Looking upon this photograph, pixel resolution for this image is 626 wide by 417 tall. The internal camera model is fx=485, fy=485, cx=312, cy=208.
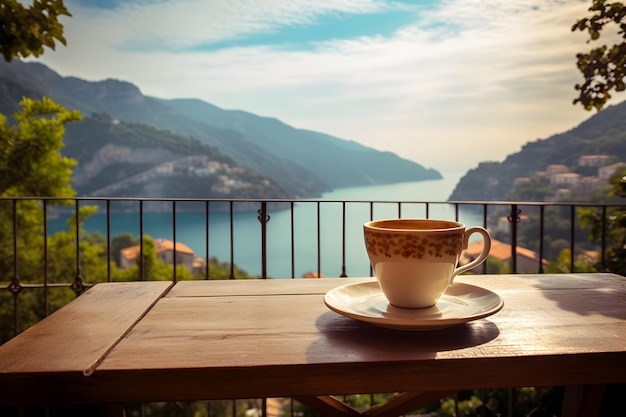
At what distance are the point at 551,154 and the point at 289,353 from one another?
18.8 meters

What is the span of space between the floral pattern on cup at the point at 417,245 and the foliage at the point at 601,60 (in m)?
3.35

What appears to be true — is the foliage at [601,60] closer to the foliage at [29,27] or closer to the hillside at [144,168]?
the foliage at [29,27]

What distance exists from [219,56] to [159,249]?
2129 cm

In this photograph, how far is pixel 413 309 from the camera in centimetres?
78

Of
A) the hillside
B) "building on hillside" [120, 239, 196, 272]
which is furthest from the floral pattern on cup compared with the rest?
the hillside

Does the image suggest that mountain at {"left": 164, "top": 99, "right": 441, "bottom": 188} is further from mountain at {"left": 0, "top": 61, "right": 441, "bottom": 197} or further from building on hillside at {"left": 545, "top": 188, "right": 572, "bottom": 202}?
building on hillside at {"left": 545, "top": 188, "right": 572, "bottom": 202}

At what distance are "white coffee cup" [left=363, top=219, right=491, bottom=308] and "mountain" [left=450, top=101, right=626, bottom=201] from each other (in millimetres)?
11375

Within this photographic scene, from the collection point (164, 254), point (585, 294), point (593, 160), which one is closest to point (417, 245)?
point (585, 294)

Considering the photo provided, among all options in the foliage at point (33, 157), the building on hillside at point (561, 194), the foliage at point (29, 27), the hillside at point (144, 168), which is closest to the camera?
the foliage at point (29, 27)

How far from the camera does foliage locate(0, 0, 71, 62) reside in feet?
11.8

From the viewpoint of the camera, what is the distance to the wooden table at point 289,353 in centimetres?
60

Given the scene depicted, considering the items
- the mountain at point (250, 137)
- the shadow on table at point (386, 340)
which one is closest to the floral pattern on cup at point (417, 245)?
the shadow on table at point (386, 340)

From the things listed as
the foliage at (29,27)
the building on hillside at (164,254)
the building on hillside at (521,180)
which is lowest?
the building on hillside at (164,254)

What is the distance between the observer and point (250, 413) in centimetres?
1609
